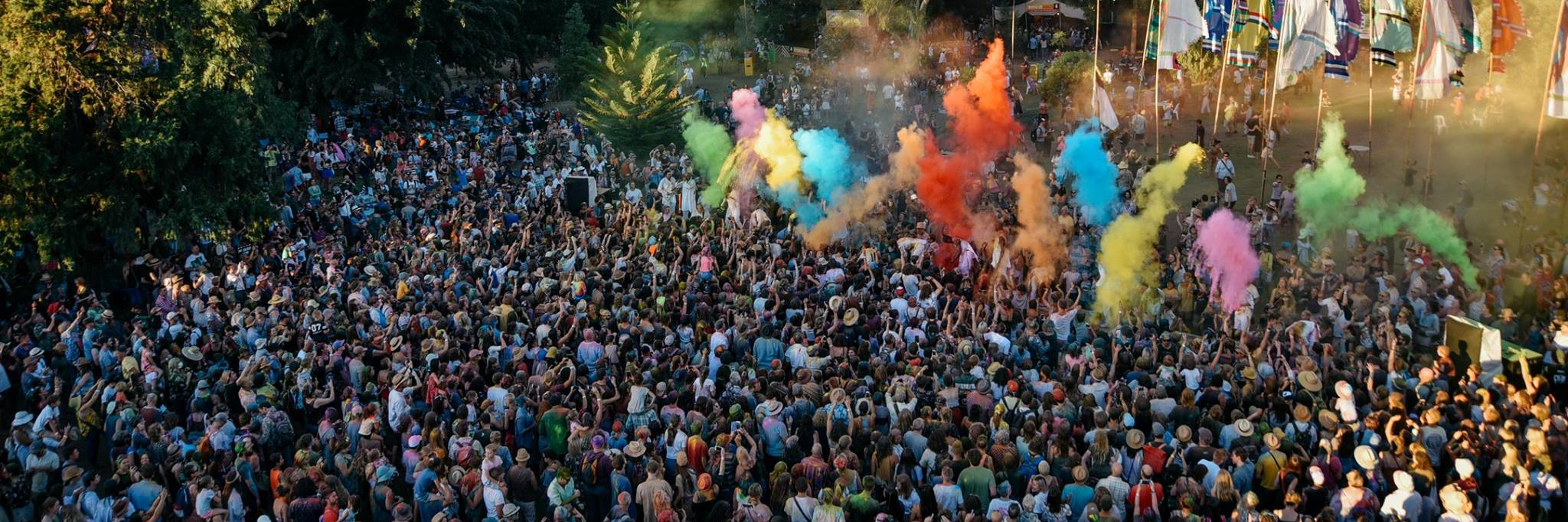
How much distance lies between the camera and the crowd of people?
9328mm

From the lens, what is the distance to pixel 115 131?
18.1 meters

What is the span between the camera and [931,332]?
12953mm

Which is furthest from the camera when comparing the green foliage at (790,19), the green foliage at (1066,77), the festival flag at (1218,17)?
the green foliage at (790,19)

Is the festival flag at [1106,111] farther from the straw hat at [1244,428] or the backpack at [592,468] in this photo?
the backpack at [592,468]

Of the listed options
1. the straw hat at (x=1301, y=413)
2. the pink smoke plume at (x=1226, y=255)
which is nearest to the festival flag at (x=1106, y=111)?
the pink smoke plume at (x=1226, y=255)

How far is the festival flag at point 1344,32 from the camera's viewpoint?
70.6ft

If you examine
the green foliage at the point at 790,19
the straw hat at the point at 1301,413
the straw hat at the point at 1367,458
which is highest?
the straw hat at the point at 1367,458

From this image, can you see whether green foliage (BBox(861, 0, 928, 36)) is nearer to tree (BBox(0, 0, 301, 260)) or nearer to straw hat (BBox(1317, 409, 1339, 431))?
tree (BBox(0, 0, 301, 260))

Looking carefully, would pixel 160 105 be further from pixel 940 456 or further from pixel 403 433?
pixel 940 456

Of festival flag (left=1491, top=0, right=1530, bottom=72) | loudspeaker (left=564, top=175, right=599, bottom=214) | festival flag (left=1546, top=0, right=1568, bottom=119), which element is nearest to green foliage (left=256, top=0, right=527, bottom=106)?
loudspeaker (left=564, top=175, right=599, bottom=214)

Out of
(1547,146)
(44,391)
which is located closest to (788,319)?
(44,391)

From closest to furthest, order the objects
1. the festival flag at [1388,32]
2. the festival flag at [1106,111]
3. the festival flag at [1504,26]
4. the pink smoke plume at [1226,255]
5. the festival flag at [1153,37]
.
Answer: the pink smoke plume at [1226,255] < the festival flag at [1504,26] < the festival flag at [1388,32] < the festival flag at [1106,111] < the festival flag at [1153,37]

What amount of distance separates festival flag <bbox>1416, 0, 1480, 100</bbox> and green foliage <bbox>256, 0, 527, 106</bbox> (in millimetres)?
20817

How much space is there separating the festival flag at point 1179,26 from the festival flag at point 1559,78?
20.7 ft
